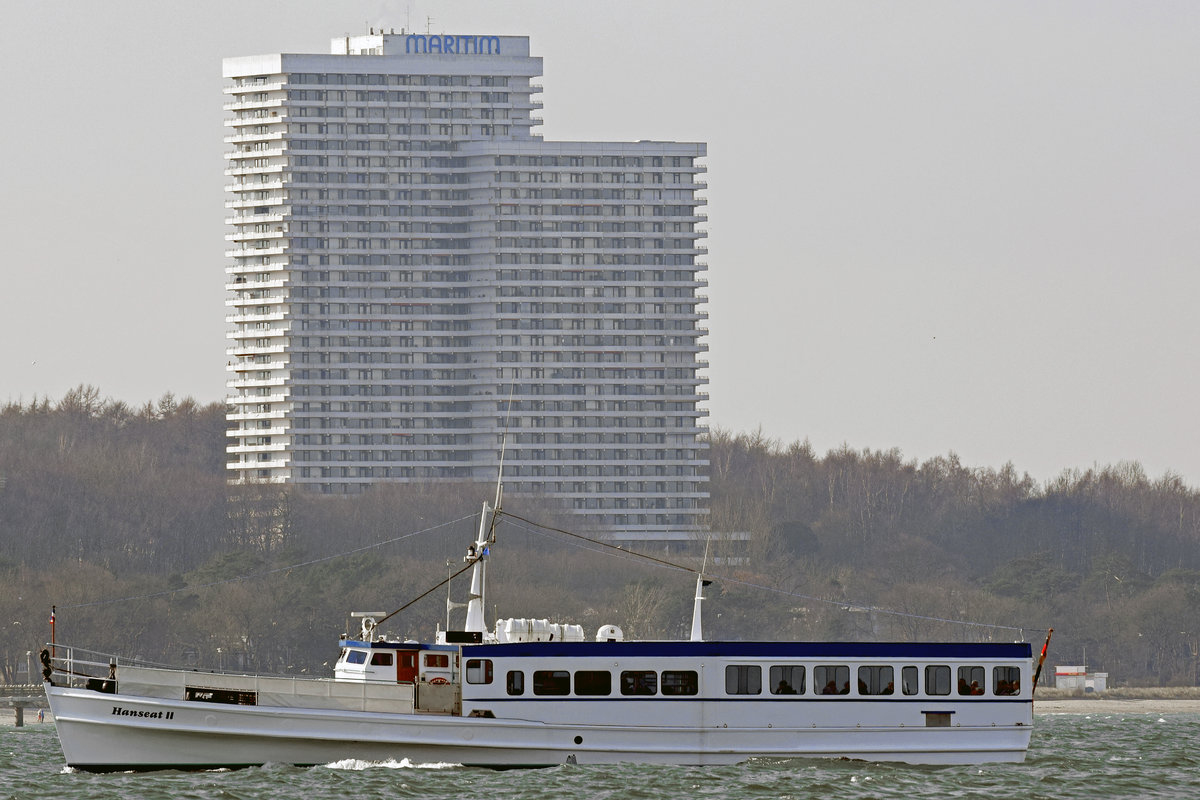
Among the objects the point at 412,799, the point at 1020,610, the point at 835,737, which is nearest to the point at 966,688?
the point at 835,737

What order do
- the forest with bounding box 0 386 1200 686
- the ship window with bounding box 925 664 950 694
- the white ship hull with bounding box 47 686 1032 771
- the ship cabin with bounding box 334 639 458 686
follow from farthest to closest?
the forest with bounding box 0 386 1200 686 < the ship window with bounding box 925 664 950 694 < the ship cabin with bounding box 334 639 458 686 < the white ship hull with bounding box 47 686 1032 771

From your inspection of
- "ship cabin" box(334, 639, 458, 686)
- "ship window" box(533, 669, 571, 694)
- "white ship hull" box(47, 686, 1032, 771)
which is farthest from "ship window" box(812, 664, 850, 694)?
"ship cabin" box(334, 639, 458, 686)

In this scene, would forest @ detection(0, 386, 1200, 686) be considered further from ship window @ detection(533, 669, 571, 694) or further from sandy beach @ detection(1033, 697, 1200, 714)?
ship window @ detection(533, 669, 571, 694)

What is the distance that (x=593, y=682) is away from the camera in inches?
2143

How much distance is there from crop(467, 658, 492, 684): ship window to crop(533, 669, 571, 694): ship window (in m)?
1.14

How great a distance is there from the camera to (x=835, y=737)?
181ft

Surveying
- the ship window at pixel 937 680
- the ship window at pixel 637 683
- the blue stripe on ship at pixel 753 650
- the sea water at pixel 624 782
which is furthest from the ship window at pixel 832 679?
the ship window at pixel 637 683

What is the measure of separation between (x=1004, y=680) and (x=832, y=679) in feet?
14.9

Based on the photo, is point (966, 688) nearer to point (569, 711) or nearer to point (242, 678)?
point (569, 711)

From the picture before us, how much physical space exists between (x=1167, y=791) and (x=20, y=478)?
498ft


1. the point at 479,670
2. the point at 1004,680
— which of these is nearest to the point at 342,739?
the point at 479,670

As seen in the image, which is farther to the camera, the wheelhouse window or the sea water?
the wheelhouse window

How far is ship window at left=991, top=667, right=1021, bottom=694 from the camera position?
2211 inches

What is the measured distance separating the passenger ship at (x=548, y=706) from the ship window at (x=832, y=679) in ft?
0.11
